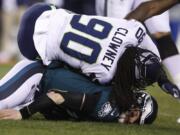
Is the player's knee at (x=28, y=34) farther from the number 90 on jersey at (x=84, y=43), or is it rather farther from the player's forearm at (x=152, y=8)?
the player's forearm at (x=152, y=8)

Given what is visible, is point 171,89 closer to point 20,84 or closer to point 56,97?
point 56,97

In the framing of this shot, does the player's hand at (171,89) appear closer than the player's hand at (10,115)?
No

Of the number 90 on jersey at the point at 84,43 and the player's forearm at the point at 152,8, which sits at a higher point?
the player's forearm at the point at 152,8

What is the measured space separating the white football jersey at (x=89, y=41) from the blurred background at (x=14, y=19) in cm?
744

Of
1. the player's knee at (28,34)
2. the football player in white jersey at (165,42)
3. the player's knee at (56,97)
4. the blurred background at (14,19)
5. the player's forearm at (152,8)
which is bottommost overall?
the blurred background at (14,19)

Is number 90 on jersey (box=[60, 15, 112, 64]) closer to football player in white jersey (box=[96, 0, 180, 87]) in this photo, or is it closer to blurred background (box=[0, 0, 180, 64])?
football player in white jersey (box=[96, 0, 180, 87])

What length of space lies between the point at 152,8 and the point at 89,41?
0.51 meters

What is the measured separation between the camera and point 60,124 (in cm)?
612

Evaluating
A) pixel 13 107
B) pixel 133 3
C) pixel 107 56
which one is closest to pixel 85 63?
pixel 107 56

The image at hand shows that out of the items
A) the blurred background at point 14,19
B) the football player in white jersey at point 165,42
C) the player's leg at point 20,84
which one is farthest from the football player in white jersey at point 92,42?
the blurred background at point 14,19

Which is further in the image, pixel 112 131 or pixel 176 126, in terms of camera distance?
pixel 176 126

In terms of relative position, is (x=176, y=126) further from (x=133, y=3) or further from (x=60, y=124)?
(x=133, y=3)

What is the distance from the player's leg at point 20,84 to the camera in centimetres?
648

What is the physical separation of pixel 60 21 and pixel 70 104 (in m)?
0.64
